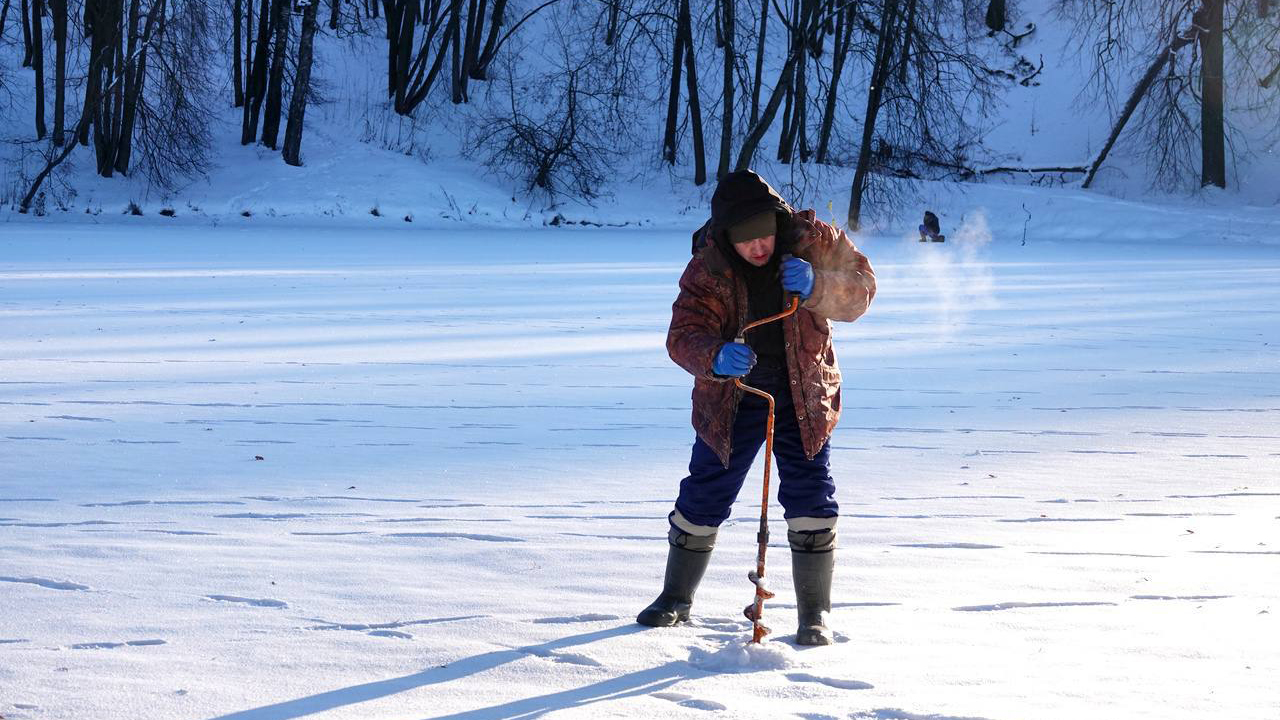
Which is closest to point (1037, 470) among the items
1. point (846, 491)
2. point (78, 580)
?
point (846, 491)

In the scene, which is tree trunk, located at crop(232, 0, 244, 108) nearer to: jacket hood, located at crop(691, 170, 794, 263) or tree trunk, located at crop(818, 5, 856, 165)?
tree trunk, located at crop(818, 5, 856, 165)

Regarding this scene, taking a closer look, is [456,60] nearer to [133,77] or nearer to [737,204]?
[133,77]

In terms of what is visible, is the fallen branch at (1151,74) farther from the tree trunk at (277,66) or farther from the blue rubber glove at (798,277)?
the blue rubber glove at (798,277)

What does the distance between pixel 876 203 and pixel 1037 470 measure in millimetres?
22035

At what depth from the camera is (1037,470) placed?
232 inches

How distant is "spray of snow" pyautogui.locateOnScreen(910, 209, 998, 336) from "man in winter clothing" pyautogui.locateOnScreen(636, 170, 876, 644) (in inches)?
288

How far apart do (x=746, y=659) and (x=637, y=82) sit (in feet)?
101

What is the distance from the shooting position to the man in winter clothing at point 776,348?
137 inches

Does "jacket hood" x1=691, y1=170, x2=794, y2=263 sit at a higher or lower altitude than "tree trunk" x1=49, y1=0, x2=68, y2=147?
lower

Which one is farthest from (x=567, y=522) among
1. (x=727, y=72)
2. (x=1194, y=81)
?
(x=1194, y=81)

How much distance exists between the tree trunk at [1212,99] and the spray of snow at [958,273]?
546 centimetres

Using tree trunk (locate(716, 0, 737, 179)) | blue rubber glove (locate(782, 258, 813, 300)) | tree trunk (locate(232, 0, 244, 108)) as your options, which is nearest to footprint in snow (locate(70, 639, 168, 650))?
blue rubber glove (locate(782, 258, 813, 300))

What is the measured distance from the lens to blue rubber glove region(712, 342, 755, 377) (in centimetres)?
333

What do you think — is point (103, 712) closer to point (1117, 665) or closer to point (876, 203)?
point (1117, 665)
